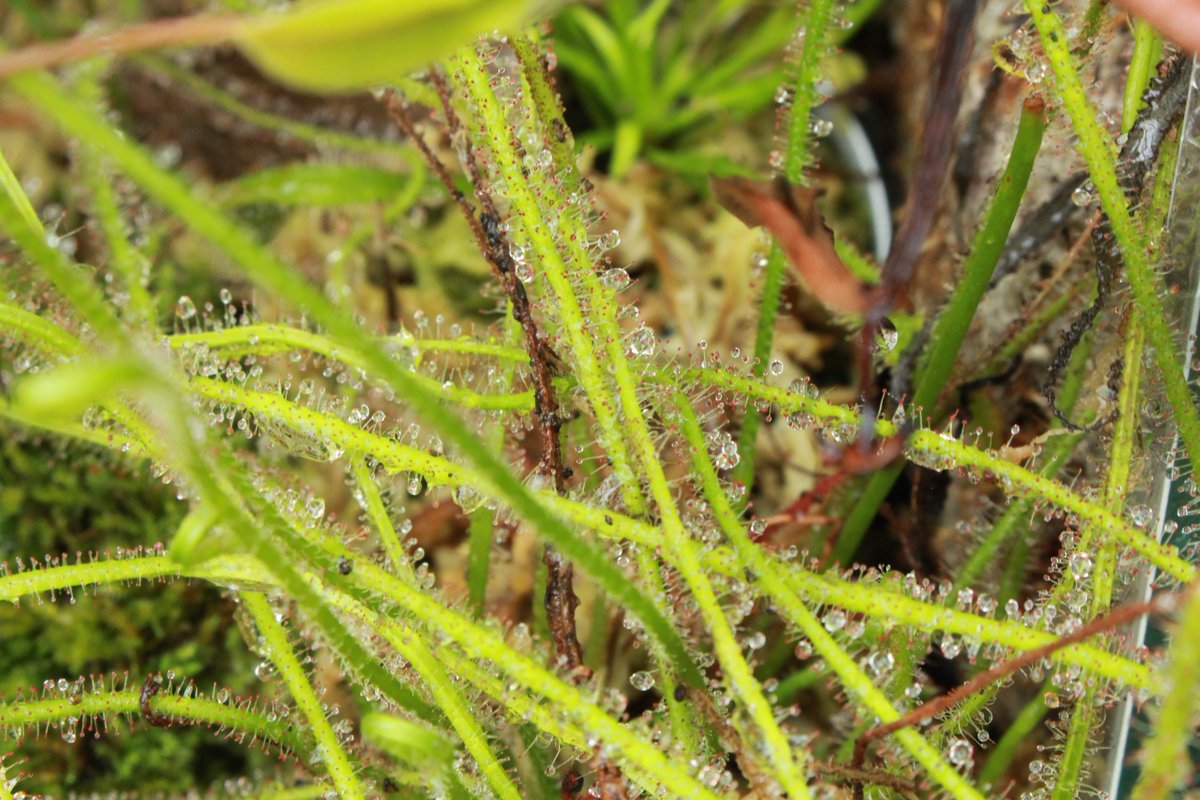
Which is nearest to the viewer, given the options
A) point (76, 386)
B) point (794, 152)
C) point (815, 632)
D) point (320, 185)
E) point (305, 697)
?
point (76, 386)

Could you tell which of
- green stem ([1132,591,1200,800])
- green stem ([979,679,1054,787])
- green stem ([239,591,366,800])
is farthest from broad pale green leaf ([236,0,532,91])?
green stem ([979,679,1054,787])

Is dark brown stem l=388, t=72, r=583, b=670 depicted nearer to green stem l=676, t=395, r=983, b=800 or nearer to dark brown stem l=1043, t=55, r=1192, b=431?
green stem l=676, t=395, r=983, b=800

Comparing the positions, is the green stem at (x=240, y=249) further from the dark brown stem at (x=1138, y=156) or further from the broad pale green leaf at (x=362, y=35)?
the dark brown stem at (x=1138, y=156)

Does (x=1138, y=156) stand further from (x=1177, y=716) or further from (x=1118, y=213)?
(x=1177, y=716)

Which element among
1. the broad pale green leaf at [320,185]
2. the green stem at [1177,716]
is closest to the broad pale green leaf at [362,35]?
the green stem at [1177,716]

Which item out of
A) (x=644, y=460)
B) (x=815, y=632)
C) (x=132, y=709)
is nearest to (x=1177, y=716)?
(x=815, y=632)

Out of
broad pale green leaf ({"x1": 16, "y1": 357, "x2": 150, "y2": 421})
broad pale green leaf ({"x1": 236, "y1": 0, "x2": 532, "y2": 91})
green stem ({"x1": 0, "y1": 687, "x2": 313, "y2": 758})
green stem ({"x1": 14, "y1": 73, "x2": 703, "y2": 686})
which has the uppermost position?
broad pale green leaf ({"x1": 236, "y1": 0, "x2": 532, "y2": 91})
